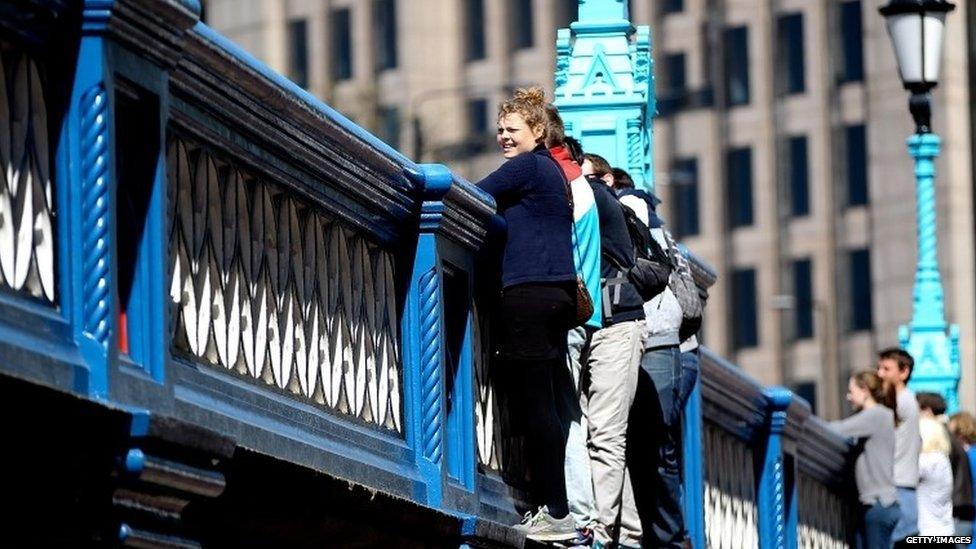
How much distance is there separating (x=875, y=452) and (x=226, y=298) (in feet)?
35.9

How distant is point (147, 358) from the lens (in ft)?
21.2

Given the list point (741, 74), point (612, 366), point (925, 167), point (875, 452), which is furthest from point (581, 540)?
point (741, 74)

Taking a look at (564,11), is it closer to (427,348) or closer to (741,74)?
(741,74)

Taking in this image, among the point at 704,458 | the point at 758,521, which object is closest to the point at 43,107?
the point at 704,458

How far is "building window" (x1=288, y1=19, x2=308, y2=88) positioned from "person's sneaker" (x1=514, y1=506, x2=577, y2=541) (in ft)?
257

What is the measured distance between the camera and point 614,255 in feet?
34.8

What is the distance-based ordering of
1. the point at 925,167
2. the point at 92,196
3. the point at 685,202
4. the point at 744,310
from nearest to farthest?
1. the point at 92,196
2. the point at 925,167
3. the point at 744,310
4. the point at 685,202

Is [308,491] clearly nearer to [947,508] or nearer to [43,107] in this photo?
[43,107]

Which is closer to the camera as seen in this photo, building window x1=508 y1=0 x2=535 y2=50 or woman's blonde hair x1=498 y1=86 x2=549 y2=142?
woman's blonde hair x1=498 y1=86 x2=549 y2=142

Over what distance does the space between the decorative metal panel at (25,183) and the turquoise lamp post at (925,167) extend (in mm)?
15425

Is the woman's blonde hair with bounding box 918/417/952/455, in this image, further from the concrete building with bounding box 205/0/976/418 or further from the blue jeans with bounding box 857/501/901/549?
the concrete building with bounding box 205/0/976/418

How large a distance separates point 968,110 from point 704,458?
60837 millimetres

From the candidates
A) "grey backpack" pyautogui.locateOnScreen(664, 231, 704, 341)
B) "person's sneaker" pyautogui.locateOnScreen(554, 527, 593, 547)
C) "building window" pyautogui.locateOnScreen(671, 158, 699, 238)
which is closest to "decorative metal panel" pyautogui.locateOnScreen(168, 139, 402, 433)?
"person's sneaker" pyautogui.locateOnScreen(554, 527, 593, 547)

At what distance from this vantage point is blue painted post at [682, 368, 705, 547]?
13.3 metres
